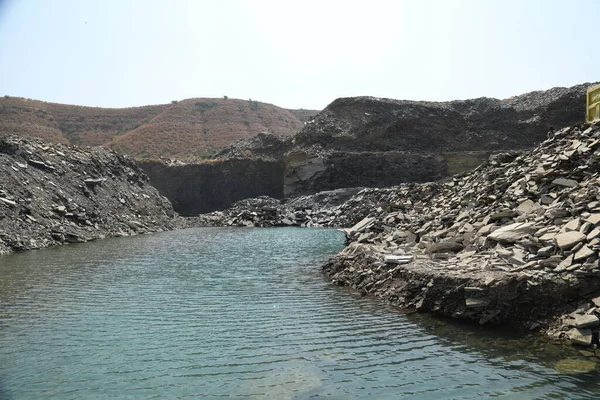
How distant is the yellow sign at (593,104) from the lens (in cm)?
1450

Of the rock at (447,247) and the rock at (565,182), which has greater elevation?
the rock at (565,182)

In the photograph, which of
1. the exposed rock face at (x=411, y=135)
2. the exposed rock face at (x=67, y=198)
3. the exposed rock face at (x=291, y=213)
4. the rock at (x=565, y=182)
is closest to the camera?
the rock at (x=565, y=182)

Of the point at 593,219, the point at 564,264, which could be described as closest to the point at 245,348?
A: the point at 564,264

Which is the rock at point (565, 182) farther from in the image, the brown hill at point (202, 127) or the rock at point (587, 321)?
the brown hill at point (202, 127)

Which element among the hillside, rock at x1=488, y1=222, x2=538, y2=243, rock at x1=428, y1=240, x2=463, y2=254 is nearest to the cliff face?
the hillside

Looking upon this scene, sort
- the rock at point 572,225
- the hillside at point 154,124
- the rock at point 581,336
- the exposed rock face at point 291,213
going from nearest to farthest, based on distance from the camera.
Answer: the rock at point 581,336, the rock at point 572,225, the exposed rock face at point 291,213, the hillside at point 154,124

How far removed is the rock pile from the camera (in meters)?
7.55

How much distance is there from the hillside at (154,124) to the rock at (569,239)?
59.0 meters

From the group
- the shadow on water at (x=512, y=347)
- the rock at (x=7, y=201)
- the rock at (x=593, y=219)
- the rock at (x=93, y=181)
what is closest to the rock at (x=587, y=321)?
the shadow on water at (x=512, y=347)

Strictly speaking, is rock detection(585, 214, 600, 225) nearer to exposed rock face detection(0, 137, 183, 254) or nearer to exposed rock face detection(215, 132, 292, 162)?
exposed rock face detection(0, 137, 183, 254)

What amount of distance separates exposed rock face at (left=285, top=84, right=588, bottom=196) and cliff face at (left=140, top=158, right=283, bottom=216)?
13.1ft

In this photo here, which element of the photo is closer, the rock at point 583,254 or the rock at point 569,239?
the rock at point 583,254

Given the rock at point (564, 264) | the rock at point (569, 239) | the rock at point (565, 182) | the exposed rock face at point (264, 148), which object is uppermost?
the exposed rock face at point (264, 148)

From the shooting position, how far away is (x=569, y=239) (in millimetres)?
8008
